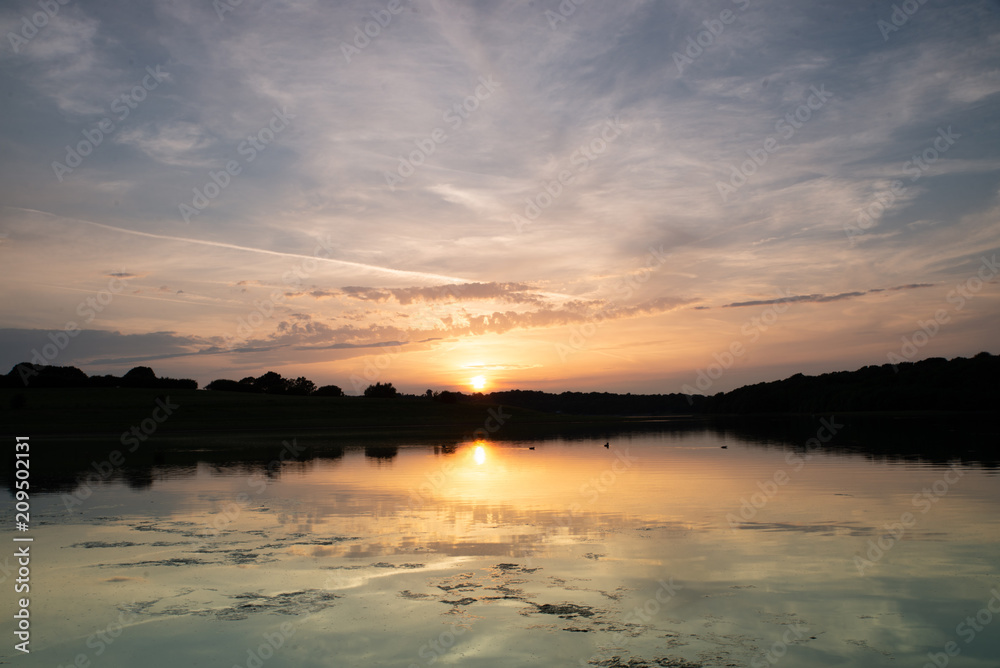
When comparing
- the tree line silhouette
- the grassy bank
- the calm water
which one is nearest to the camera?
the calm water

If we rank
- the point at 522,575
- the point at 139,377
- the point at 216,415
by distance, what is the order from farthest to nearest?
1. the point at 139,377
2. the point at 216,415
3. the point at 522,575

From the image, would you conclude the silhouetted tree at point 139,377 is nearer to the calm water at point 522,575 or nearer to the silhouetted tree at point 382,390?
the silhouetted tree at point 382,390

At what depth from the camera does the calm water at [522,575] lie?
9.20 metres

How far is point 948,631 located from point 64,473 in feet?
113

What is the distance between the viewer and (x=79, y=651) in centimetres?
939

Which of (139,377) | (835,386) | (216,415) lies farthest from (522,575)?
(835,386)

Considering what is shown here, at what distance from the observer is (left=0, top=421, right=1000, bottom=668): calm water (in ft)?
30.2

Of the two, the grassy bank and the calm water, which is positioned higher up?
the grassy bank

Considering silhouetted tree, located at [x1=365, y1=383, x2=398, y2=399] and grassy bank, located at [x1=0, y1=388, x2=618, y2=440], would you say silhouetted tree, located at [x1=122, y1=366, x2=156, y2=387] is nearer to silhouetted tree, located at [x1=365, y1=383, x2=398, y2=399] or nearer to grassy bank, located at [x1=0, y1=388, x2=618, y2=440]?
grassy bank, located at [x1=0, y1=388, x2=618, y2=440]

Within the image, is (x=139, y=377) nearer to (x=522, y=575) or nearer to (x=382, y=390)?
(x=382, y=390)

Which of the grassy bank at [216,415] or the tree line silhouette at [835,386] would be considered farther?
the tree line silhouette at [835,386]

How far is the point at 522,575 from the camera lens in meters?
12.8

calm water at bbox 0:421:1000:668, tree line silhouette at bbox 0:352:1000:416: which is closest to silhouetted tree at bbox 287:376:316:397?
tree line silhouette at bbox 0:352:1000:416

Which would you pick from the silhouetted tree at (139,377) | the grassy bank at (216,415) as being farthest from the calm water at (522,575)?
the silhouetted tree at (139,377)
